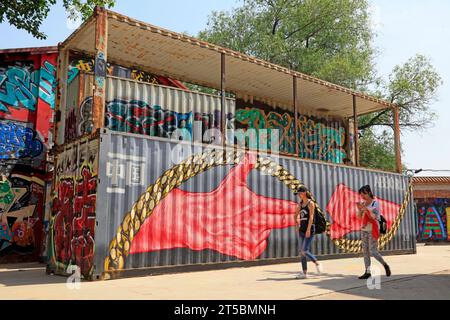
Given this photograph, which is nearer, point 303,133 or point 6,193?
point 6,193

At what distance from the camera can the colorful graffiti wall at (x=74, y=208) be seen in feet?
25.5

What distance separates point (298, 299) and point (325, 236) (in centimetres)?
691

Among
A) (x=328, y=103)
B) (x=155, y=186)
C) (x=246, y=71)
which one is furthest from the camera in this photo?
(x=328, y=103)

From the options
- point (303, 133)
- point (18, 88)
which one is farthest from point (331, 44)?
point (18, 88)

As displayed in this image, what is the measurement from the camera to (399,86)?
25.4 meters

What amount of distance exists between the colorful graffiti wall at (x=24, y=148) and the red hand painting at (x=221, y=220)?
196 inches

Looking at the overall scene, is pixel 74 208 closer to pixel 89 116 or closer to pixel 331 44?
pixel 89 116

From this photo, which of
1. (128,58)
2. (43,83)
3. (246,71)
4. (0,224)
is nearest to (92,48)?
(128,58)

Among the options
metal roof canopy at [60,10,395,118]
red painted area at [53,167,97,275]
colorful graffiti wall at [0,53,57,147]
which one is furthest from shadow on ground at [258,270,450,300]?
colorful graffiti wall at [0,53,57,147]

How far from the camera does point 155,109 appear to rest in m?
10.9

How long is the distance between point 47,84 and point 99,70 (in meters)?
6.16

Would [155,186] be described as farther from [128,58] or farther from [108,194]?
[128,58]

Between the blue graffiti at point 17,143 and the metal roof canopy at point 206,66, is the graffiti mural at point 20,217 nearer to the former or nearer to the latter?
the blue graffiti at point 17,143

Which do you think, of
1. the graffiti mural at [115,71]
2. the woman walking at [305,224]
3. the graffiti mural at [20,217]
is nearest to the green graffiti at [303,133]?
the graffiti mural at [115,71]
